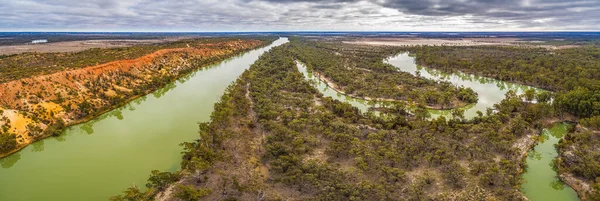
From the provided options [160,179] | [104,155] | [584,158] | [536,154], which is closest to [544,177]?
[584,158]

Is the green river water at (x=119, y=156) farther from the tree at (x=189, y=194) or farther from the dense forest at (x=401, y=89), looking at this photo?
the tree at (x=189, y=194)

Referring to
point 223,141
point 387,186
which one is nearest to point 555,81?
point 387,186

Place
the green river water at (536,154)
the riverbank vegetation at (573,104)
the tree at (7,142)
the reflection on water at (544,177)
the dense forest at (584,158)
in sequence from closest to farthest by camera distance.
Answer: the dense forest at (584,158), the reflection on water at (544,177), the green river water at (536,154), the riverbank vegetation at (573,104), the tree at (7,142)

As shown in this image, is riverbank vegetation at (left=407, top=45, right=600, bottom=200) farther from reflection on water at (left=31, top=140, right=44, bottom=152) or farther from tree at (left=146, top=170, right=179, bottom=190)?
reflection on water at (left=31, top=140, right=44, bottom=152)

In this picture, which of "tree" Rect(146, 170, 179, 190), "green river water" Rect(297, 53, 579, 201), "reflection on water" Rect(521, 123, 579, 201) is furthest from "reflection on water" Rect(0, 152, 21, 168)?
"reflection on water" Rect(521, 123, 579, 201)

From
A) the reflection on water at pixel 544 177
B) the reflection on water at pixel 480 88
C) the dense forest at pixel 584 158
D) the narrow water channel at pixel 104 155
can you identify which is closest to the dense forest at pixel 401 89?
the reflection on water at pixel 480 88

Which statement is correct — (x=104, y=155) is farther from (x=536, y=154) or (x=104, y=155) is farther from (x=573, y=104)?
(x=573, y=104)
